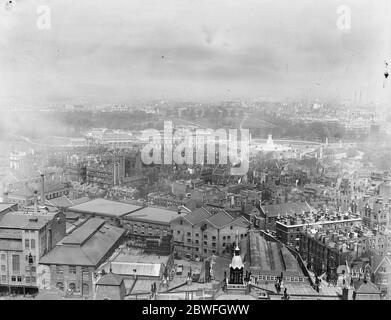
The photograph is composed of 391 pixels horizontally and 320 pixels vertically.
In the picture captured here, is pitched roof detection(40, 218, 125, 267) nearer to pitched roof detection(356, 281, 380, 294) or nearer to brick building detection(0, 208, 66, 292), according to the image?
brick building detection(0, 208, 66, 292)

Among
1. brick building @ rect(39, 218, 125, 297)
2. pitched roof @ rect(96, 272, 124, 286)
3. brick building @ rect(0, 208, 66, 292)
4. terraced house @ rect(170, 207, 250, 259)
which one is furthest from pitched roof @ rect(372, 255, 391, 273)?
brick building @ rect(0, 208, 66, 292)

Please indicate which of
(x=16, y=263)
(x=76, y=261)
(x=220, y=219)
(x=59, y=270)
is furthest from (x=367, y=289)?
(x=16, y=263)

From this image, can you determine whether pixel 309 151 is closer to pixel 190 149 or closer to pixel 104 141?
pixel 190 149

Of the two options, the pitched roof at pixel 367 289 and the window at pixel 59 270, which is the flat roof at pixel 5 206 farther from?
the pitched roof at pixel 367 289

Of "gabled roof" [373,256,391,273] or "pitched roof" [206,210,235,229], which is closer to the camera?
"gabled roof" [373,256,391,273]

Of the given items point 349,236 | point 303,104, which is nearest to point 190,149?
point 303,104
